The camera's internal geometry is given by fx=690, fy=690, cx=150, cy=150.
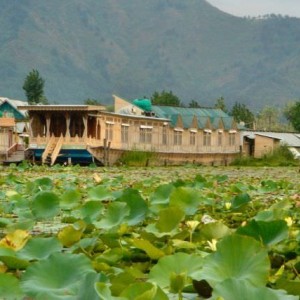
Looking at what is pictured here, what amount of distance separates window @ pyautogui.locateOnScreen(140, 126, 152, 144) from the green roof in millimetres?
2334

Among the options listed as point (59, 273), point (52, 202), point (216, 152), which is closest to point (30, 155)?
point (216, 152)

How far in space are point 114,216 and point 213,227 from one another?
580 mm

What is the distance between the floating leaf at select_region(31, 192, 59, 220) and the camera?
11.3 ft

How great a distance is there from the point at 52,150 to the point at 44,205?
24.1 metres

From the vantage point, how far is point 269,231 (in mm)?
2035

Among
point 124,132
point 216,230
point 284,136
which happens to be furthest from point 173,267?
point 284,136

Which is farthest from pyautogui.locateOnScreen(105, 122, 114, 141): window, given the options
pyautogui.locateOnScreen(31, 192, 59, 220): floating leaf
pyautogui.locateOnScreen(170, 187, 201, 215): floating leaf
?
pyautogui.locateOnScreen(170, 187, 201, 215): floating leaf

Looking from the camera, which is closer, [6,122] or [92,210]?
[92,210]

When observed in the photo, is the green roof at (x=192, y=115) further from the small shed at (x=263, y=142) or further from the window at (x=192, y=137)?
the small shed at (x=263, y=142)

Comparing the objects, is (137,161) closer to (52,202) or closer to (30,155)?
(30,155)

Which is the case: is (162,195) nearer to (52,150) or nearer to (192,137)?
(52,150)

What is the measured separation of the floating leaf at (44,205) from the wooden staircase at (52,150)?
74.2 feet

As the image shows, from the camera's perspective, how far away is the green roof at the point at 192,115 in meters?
36.4

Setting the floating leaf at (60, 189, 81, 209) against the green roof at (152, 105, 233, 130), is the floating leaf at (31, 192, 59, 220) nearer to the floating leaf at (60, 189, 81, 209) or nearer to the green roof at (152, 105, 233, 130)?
the floating leaf at (60, 189, 81, 209)
